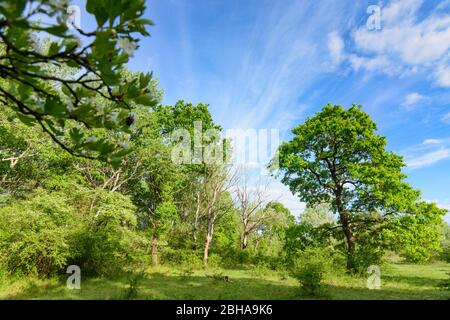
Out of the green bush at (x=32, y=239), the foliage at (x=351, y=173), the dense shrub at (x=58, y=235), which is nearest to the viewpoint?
the green bush at (x=32, y=239)

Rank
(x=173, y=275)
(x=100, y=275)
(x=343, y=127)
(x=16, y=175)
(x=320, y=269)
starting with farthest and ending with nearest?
(x=16, y=175)
(x=173, y=275)
(x=343, y=127)
(x=100, y=275)
(x=320, y=269)

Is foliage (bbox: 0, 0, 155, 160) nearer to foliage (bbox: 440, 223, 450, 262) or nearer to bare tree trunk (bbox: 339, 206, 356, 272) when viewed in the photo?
foliage (bbox: 440, 223, 450, 262)

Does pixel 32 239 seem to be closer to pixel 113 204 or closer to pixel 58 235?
pixel 58 235

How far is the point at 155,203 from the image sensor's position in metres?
24.0

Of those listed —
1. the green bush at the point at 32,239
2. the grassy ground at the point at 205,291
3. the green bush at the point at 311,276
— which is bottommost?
the grassy ground at the point at 205,291

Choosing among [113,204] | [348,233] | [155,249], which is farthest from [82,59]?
[155,249]

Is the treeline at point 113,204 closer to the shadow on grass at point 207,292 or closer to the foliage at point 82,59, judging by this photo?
the shadow on grass at point 207,292

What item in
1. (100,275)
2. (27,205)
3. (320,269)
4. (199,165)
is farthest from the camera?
(199,165)

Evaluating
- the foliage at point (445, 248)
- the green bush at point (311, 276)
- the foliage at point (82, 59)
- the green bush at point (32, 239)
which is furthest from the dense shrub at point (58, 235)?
the foliage at point (445, 248)

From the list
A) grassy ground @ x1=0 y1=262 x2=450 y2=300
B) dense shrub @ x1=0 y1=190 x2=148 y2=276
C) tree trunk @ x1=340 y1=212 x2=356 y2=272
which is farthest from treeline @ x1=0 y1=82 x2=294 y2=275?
tree trunk @ x1=340 y1=212 x2=356 y2=272

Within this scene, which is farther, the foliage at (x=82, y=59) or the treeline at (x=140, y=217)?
the treeline at (x=140, y=217)
